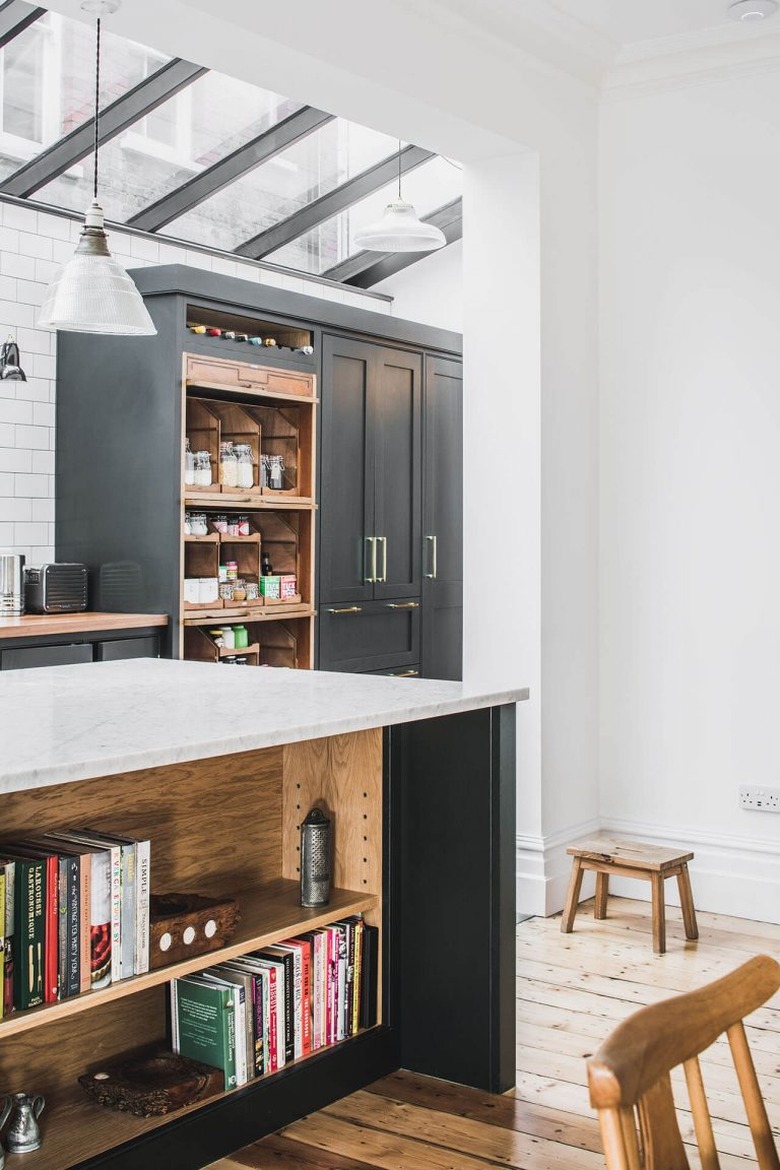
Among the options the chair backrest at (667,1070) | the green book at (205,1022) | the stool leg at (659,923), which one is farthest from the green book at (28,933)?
the stool leg at (659,923)

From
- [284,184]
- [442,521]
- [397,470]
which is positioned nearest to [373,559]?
[397,470]

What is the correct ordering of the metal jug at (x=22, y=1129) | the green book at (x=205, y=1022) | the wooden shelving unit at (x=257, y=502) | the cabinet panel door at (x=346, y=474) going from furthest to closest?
the cabinet panel door at (x=346, y=474)
the wooden shelving unit at (x=257, y=502)
the green book at (x=205, y=1022)
the metal jug at (x=22, y=1129)

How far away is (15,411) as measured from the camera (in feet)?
17.6

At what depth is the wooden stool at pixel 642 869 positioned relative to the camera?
391 centimetres

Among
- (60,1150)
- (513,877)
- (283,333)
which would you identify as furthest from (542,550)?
(60,1150)

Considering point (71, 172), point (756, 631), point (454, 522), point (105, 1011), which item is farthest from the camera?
point (454, 522)

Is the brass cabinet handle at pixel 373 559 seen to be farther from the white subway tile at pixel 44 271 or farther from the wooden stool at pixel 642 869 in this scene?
the wooden stool at pixel 642 869

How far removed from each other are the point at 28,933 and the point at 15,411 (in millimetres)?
3700

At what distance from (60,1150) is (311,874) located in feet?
2.58

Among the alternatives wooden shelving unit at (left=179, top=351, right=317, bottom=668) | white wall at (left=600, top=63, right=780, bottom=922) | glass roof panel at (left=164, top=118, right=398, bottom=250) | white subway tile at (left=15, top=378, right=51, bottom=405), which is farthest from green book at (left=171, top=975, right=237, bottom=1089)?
glass roof panel at (left=164, top=118, right=398, bottom=250)

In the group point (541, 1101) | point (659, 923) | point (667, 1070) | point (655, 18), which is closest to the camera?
point (667, 1070)

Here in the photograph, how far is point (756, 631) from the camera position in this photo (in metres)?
4.35

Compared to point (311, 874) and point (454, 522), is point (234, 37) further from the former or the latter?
point (454, 522)

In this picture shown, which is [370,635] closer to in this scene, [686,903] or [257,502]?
[257,502]
